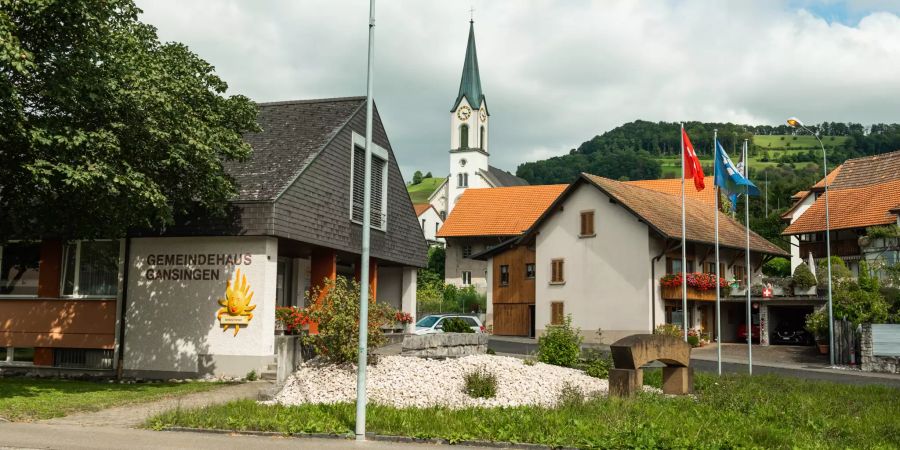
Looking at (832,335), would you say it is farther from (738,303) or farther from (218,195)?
(218,195)

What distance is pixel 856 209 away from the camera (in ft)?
163

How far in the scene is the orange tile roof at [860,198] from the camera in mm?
48094

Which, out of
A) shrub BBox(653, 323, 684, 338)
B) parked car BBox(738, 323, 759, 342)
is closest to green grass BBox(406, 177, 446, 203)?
parked car BBox(738, 323, 759, 342)

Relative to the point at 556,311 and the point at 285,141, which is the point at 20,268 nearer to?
the point at 285,141

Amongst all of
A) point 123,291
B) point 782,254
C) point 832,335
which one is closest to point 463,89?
point 782,254

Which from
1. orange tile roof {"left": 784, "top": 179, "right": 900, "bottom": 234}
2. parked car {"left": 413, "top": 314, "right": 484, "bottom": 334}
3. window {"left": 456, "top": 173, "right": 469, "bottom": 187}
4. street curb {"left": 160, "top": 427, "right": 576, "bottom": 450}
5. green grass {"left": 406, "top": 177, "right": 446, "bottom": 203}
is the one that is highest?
green grass {"left": 406, "top": 177, "right": 446, "bottom": 203}

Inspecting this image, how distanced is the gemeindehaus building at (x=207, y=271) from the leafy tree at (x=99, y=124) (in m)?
1.55

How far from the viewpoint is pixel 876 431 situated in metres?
13.0

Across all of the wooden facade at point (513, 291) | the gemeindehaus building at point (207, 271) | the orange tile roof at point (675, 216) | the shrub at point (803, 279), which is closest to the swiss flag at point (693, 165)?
the gemeindehaus building at point (207, 271)

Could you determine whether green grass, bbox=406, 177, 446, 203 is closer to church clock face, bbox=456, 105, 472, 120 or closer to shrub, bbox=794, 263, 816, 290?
church clock face, bbox=456, 105, 472, 120

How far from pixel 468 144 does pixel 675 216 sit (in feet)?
189

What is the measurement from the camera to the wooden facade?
47.4 meters

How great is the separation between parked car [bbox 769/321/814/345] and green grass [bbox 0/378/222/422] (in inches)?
1267

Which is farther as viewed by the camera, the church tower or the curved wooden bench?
the church tower
